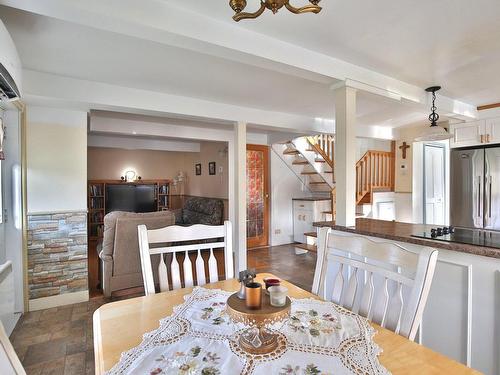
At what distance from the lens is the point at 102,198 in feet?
22.9

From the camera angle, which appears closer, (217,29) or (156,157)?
(217,29)

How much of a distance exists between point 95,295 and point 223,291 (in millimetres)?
2682

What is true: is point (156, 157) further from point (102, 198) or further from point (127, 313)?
point (127, 313)

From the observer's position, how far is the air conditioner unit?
59.7 inches

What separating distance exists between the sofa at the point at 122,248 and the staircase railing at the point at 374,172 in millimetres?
3549

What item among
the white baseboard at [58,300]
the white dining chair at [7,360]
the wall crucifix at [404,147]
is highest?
the wall crucifix at [404,147]

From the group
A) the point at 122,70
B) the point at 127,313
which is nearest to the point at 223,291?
the point at 127,313

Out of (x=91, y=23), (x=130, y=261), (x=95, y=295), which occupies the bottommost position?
(x=95, y=295)

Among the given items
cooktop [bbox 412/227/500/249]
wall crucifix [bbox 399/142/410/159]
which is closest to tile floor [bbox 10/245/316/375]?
cooktop [bbox 412/227/500/249]

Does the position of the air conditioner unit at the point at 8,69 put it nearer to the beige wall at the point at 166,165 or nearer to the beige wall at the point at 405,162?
the beige wall at the point at 166,165

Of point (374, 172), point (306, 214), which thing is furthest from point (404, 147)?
point (306, 214)

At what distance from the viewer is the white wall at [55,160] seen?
9.82 ft

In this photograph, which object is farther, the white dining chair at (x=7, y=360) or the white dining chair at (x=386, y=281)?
the white dining chair at (x=386, y=281)

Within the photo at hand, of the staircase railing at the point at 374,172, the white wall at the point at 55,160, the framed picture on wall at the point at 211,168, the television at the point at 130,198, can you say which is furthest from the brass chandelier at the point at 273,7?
the television at the point at 130,198
